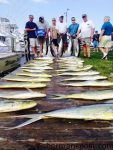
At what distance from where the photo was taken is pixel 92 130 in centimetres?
345

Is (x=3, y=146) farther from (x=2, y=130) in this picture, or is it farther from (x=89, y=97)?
(x=89, y=97)

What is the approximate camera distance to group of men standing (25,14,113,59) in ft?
48.6

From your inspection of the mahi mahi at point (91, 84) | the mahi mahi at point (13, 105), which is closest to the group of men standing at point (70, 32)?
the mahi mahi at point (91, 84)

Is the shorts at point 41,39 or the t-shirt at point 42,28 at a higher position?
the t-shirt at point 42,28

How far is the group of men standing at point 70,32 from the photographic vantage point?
1480cm

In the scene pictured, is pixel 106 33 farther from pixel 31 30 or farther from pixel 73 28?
pixel 31 30

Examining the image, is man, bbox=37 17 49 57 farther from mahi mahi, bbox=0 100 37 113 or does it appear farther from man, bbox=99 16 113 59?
mahi mahi, bbox=0 100 37 113

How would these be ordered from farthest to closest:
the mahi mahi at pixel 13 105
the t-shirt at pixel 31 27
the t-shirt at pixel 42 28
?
the t-shirt at pixel 42 28, the t-shirt at pixel 31 27, the mahi mahi at pixel 13 105

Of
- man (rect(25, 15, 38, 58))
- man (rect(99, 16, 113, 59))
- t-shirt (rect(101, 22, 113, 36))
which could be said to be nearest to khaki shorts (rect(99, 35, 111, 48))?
man (rect(99, 16, 113, 59))

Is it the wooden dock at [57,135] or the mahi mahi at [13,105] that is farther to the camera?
the mahi mahi at [13,105]

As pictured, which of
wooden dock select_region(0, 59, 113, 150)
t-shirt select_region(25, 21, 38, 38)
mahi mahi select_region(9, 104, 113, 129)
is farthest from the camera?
t-shirt select_region(25, 21, 38, 38)

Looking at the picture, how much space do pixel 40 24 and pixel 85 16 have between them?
196cm

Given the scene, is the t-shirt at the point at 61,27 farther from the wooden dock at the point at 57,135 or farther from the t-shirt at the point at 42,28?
the wooden dock at the point at 57,135

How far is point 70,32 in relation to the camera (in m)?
16.5
